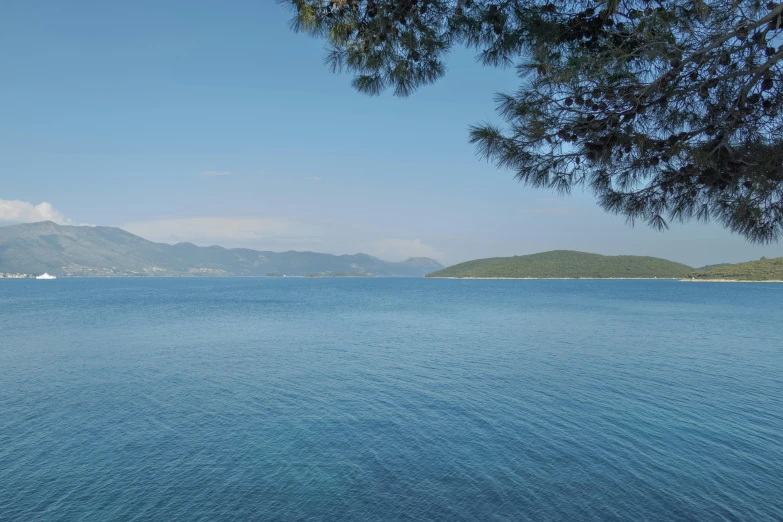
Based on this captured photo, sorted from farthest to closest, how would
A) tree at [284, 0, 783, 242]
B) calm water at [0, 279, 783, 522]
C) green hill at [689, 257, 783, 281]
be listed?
green hill at [689, 257, 783, 281], calm water at [0, 279, 783, 522], tree at [284, 0, 783, 242]

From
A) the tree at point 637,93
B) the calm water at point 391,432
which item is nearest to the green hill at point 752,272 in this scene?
the calm water at point 391,432

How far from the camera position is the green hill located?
166 m

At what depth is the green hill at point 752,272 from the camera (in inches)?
6535

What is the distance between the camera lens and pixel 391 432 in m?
16.1

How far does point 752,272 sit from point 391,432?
667ft

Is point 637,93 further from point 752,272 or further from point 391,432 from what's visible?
point 752,272

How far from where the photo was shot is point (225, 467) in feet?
43.7

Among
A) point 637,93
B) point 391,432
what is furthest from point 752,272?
point 637,93

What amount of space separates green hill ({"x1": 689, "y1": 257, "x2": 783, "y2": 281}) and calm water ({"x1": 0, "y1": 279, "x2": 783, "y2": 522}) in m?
169

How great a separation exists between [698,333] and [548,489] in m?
38.7

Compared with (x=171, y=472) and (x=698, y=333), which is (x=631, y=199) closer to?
(x=171, y=472)

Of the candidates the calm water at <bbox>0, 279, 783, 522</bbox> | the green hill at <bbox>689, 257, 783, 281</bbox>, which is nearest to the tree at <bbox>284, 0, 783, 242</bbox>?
the calm water at <bbox>0, 279, 783, 522</bbox>

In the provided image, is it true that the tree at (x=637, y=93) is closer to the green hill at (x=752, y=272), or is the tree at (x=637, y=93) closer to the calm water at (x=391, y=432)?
the calm water at (x=391, y=432)

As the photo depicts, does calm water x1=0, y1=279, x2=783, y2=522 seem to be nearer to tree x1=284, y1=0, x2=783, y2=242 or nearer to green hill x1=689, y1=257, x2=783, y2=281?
tree x1=284, y1=0, x2=783, y2=242
